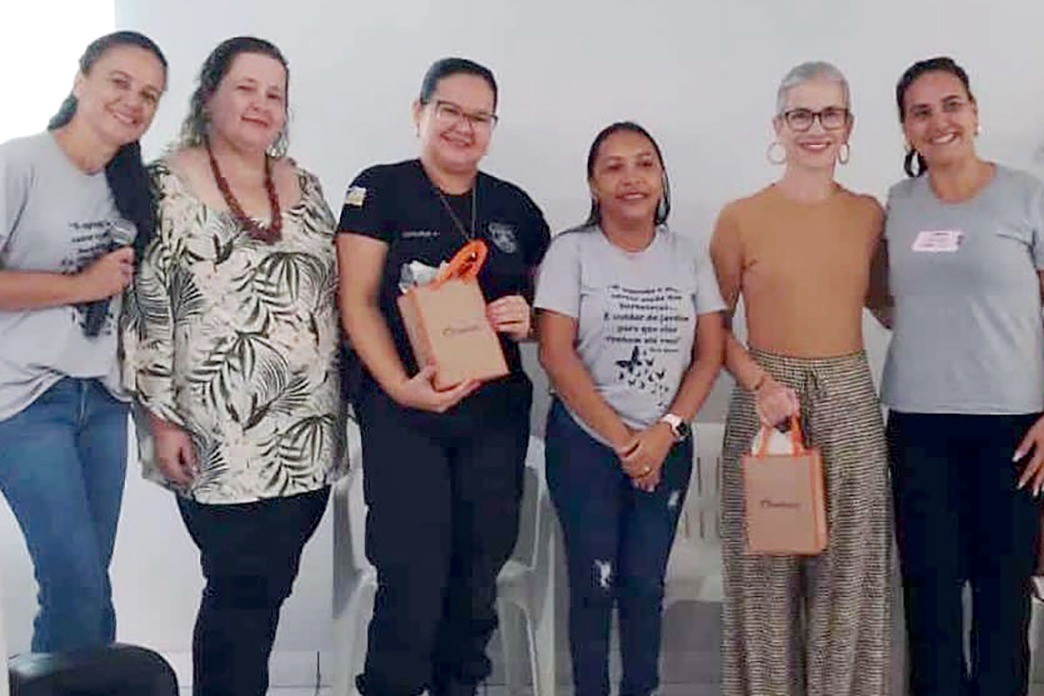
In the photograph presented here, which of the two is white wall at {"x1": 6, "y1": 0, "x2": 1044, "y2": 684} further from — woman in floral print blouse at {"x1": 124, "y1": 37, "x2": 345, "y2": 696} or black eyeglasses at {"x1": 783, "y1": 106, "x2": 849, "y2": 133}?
woman in floral print blouse at {"x1": 124, "y1": 37, "x2": 345, "y2": 696}

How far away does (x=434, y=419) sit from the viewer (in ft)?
6.99

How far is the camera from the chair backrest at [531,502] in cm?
272

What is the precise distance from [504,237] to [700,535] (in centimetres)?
97

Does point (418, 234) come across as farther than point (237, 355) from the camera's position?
Yes

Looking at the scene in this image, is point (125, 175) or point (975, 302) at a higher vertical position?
point (125, 175)

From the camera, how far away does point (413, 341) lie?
2113 millimetres

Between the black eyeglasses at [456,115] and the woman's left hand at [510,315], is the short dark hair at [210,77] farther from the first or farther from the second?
the woman's left hand at [510,315]

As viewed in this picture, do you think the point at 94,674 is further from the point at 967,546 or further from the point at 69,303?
the point at 967,546

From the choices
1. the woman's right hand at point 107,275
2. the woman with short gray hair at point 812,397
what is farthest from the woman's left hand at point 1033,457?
the woman's right hand at point 107,275

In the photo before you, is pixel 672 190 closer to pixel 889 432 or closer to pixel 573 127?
pixel 573 127

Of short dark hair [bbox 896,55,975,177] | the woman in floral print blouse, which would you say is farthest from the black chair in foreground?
short dark hair [bbox 896,55,975,177]

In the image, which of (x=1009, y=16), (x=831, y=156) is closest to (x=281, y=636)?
(x=831, y=156)

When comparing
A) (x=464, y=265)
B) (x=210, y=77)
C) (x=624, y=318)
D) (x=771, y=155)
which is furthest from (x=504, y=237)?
(x=771, y=155)

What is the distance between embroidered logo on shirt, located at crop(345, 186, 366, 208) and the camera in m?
2.16
